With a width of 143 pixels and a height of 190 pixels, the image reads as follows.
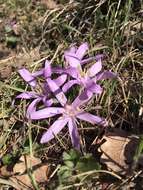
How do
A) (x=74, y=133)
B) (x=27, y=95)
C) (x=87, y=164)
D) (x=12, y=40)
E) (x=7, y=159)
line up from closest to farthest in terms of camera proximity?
(x=87, y=164) → (x=74, y=133) → (x=7, y=159) → (x=27, y=95) → (x=12, y=40)

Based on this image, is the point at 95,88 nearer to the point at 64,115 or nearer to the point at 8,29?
the point at 64,115

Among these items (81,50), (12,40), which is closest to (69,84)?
(81,50)

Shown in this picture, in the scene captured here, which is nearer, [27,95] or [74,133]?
[74,133]

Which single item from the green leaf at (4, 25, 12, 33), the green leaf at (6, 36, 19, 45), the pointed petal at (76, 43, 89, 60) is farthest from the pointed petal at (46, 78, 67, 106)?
the green leaf at (4, 25, 12, 33)

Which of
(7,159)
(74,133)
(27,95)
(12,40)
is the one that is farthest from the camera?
(12,40)

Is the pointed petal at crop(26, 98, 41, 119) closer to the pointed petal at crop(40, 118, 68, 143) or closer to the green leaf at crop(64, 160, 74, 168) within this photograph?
the pointed petal at crop(40, 118, 68, 143)

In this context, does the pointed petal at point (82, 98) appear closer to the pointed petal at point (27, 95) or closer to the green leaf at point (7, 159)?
the pointed petal at point (27, 95)

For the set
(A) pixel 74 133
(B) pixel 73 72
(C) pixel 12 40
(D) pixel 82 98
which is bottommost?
(A) pixel 74 133
